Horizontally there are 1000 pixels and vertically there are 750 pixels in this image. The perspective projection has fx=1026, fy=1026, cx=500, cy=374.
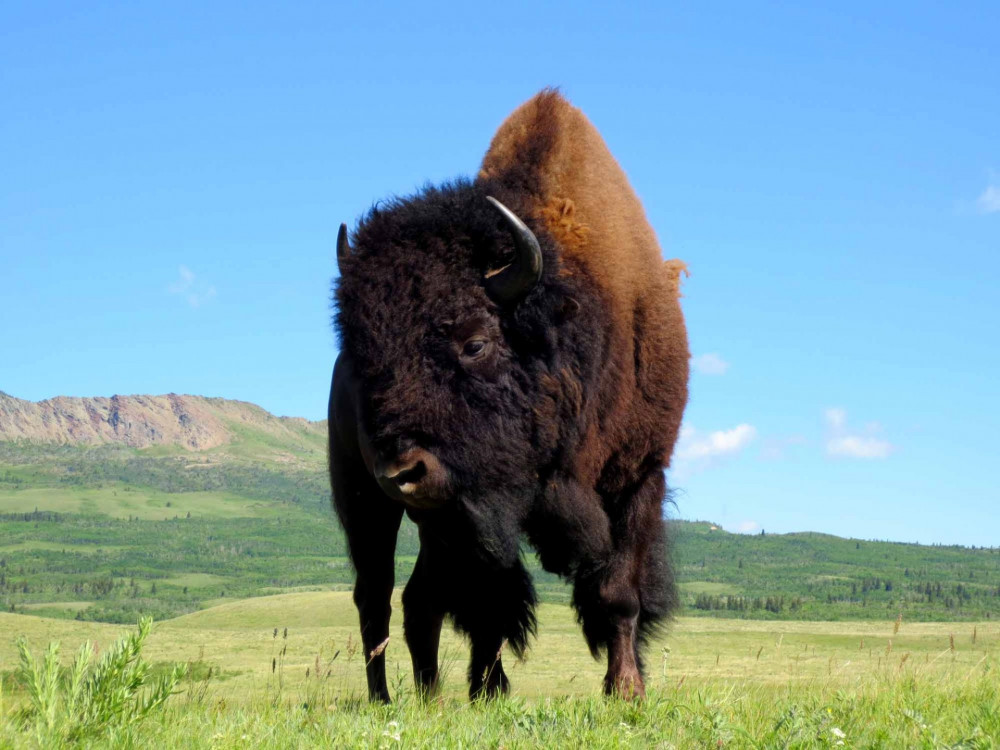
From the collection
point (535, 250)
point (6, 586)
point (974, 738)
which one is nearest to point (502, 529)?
point (535, 250)

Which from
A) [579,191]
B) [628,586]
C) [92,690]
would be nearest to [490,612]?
[628,586]

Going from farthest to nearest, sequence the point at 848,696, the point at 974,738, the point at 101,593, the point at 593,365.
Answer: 1. the point at 101,593
2. the point at 593,365
3. the point at 848,696
4. the point at 974,738

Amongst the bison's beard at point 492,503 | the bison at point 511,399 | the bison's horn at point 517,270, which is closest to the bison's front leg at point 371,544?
the bison at point 511,399

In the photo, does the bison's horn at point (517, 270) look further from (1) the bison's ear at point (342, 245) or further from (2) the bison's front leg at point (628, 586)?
(2) the bison's front leg at point (628, 586)

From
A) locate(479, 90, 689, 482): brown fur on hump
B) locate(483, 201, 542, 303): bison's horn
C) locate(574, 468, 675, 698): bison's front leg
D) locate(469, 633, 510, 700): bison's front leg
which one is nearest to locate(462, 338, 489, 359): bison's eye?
locate(483, 201, 542, 303): bison's horn

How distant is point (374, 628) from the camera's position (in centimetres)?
732

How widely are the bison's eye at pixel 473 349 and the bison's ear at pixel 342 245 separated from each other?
1.01m

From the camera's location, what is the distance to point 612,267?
21.7 ft

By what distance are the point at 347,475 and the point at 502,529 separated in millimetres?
1884

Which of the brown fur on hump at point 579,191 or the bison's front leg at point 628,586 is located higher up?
the brown fur on hump at point 579,191

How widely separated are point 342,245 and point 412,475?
1.67 metres

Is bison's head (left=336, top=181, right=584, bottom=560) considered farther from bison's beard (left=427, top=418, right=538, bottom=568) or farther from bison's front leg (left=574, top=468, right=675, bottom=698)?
bison's front leg (left=574, top=468, right=675, bottom=698)

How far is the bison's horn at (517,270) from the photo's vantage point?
19.1ft

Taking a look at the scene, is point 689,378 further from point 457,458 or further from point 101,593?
point 101,593
